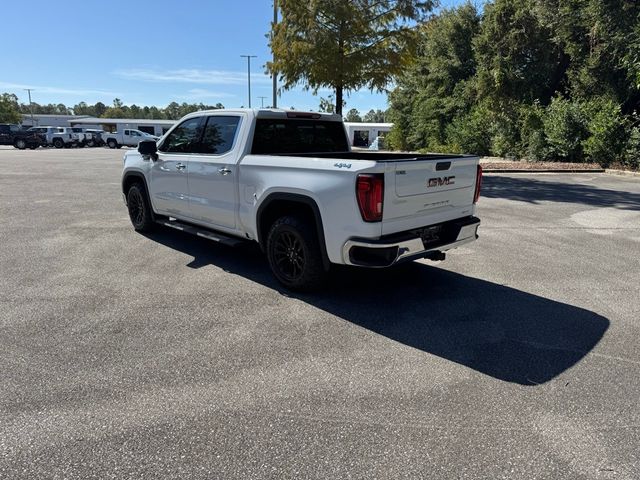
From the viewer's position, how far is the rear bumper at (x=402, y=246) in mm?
4066

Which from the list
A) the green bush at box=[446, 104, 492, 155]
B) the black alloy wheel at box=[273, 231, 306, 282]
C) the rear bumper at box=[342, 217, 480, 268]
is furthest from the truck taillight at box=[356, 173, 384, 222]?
the green bush at box=[446, 104, 492, 155]

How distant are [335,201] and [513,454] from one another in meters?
2.41

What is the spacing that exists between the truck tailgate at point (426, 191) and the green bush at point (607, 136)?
1673 centimetres

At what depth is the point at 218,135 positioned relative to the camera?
574 cm

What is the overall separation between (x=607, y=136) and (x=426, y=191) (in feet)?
58.0

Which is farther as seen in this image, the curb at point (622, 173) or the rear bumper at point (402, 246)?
the curb at point (622, 173)

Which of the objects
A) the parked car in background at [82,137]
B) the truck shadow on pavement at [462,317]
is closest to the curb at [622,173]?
the truck shadow on pavement at [462,317]

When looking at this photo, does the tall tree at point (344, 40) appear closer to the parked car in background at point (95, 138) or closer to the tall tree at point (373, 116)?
the parked car in background at point (95, 138)

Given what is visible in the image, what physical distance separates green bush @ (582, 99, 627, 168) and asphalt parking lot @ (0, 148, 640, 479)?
14.7 m

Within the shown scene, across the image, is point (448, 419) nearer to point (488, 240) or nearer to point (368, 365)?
point (368, 365)

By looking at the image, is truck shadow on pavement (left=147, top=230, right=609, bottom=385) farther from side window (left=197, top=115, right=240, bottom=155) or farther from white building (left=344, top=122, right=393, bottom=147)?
white building (left=344, top=122, right=393, bottom=147)

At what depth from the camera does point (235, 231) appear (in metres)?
5.50

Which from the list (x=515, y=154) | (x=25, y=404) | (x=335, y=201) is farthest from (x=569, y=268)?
(x=515, y=154)

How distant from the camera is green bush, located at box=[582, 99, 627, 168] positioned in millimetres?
18156
